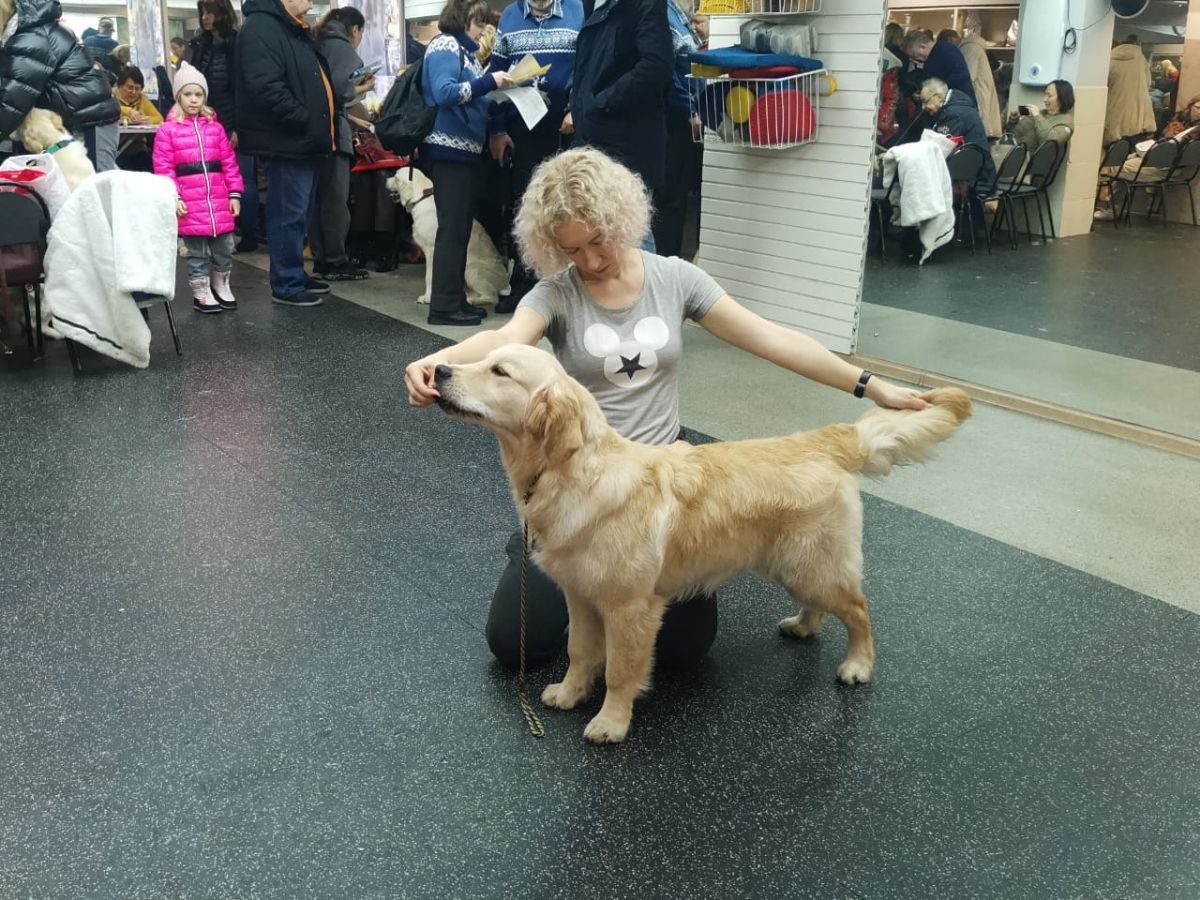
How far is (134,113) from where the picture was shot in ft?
30.5

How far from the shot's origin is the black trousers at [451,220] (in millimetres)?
6453

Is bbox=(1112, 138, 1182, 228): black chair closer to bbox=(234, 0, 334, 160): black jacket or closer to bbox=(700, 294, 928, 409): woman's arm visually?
bbox=(700, 294, 928, 409): woman's arm

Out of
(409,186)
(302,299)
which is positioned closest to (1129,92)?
(409,186)

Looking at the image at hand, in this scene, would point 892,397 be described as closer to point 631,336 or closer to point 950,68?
point 631,336

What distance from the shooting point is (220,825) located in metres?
2.22

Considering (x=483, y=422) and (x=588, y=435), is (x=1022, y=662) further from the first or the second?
(x=483, y=422)

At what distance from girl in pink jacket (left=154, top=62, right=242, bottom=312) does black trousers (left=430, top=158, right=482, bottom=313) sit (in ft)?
4.39

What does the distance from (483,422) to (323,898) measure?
969 mm

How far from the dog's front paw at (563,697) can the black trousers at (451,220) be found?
432 cm

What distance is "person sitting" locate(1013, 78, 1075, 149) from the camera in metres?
4.95

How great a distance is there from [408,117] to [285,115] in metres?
0.74

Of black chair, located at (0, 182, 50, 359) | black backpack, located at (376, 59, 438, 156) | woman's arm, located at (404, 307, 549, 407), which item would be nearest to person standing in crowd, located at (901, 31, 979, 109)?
black backpack, located at (376, 59, 438, 156)

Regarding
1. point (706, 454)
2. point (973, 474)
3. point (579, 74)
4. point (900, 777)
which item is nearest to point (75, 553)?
point (706, 454)

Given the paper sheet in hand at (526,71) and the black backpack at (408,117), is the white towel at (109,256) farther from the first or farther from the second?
the paper sheet in hand at (526,71)
